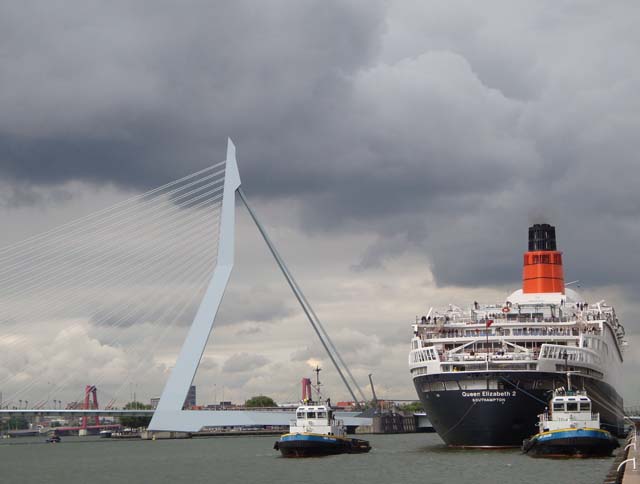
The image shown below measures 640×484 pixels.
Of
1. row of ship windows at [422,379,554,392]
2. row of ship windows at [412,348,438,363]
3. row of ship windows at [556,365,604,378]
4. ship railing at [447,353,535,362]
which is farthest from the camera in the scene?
row of ship windows at [412,348,438,363]

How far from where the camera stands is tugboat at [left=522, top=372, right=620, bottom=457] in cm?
4216

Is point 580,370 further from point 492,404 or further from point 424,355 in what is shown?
point 424,355

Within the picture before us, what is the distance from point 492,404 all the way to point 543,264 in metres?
23.2

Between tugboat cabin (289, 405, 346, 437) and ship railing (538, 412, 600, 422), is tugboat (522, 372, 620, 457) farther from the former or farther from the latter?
tugboat cabin (289, 405, 346, 437)

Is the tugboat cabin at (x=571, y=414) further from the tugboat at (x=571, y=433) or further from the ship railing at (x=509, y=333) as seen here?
the ship railing at (x=509, y=333)

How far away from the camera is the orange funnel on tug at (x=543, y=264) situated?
68.8m

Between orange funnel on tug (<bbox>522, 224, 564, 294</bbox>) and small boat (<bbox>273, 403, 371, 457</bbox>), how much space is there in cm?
2311

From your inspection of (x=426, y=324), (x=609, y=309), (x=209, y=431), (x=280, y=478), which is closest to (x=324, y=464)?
(x=280, y=478)

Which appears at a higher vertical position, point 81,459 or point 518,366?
point 518,366

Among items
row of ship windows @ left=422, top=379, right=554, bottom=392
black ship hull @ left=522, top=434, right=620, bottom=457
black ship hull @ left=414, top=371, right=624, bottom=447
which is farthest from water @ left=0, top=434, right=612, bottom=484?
row of ship windows @ left=422, top=379, right=554, bottom=392

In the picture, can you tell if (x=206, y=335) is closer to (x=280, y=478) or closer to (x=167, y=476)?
(x=167, y=476)

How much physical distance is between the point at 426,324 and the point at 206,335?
14.4 meters

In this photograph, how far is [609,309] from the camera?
65688 mm

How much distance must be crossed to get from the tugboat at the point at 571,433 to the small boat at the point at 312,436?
11286mm
